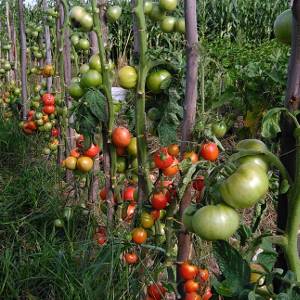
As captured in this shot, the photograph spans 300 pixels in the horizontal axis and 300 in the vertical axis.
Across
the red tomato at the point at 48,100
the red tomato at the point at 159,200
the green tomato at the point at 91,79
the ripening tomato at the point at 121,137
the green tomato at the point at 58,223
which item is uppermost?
the green tomato at the point at 91,79

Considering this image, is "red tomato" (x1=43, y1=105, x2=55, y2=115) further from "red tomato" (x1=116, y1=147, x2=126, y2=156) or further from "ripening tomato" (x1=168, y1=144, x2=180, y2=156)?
"ripening tomato" (x1=168, y1=144, x2=180, y2=156)

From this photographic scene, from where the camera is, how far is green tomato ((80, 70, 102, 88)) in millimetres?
1905

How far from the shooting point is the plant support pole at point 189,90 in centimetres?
136

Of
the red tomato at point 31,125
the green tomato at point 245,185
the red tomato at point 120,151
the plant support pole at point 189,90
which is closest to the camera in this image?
the green tomato at point 245,185

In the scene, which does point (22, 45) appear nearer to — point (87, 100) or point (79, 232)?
point (79, 232)

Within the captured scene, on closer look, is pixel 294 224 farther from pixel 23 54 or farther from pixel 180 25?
pixel 23 54

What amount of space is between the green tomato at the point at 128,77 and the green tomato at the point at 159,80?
5cm

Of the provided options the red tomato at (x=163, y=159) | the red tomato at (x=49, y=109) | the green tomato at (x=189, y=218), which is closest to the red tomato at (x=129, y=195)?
the red tomato at (x=163, y=159)

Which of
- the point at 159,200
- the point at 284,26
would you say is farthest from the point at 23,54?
the point at 284,26

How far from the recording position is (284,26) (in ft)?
2.99

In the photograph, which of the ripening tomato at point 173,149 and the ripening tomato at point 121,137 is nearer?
the ripening tomato at point 173,149

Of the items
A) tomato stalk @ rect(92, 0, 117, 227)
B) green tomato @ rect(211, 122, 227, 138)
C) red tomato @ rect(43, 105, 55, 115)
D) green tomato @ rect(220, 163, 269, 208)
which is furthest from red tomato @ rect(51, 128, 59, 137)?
green tomato @ rect(220, 163, 269, 208)

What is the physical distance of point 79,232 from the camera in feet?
8.46

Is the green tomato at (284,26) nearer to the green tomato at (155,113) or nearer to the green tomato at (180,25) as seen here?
the green tomato at (180,25)
